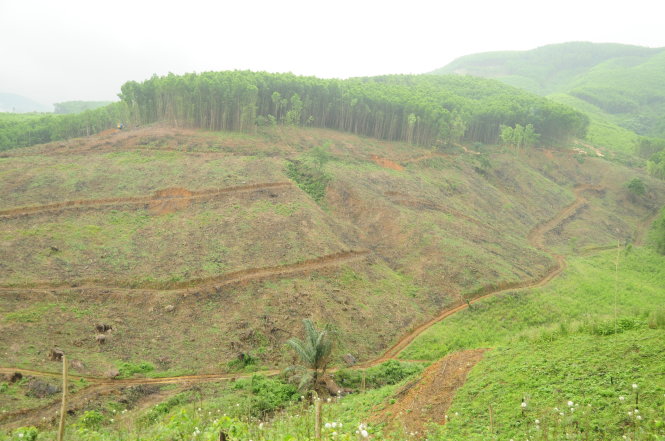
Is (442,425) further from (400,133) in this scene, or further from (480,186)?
(400,133)

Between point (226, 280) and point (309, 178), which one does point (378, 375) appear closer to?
point (226, 280)

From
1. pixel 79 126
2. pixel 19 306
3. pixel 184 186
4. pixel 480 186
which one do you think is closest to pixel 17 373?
pixel 19 306

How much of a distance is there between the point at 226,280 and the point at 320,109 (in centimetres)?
4876

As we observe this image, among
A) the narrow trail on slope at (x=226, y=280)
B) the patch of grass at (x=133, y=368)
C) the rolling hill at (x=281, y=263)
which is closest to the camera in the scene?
the rolling hill at (x=281, y=263)

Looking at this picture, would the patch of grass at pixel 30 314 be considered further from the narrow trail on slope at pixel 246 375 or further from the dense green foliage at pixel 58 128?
the dense green foliage at pixel 58 128

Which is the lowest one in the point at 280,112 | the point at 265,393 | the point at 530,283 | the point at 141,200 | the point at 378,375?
the point at 530,283

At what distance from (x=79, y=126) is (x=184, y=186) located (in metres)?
40.8

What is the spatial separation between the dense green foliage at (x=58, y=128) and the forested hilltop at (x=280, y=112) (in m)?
0.12

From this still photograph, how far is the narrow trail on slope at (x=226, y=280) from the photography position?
2798 centimetres

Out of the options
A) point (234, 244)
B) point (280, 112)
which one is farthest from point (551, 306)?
point (280, 112)

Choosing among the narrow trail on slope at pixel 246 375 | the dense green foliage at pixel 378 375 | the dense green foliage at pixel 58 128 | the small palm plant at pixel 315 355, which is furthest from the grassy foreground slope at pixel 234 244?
the dense green foliage at pixel 58 128

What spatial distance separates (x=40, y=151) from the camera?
50188mm

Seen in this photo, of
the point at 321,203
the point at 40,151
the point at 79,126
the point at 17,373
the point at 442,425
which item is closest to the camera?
the point at 442,425

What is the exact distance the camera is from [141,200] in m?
40.2
